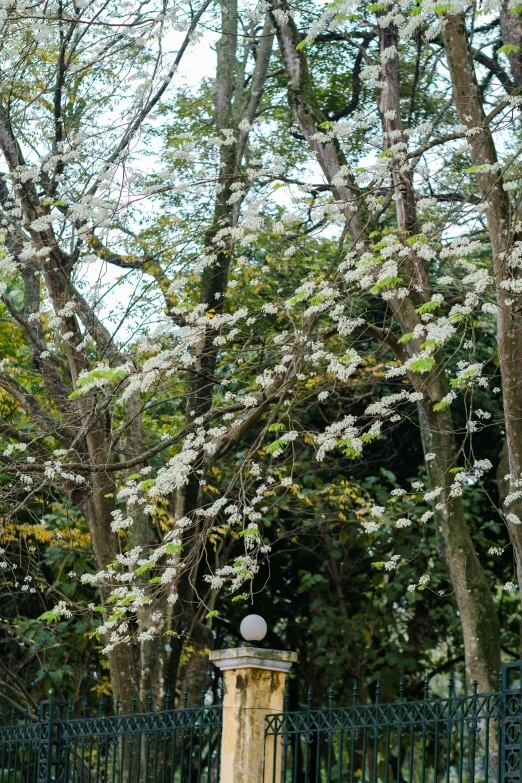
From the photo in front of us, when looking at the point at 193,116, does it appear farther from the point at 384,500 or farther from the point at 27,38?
the point at 384,500

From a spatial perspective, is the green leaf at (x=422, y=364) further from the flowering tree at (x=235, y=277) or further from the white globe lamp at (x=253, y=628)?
the white globe lamp at (x=253, y=628)

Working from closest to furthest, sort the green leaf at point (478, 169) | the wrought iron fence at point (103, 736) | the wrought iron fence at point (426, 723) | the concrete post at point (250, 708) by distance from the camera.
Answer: the wrought iron fence at point (426, 723)
the concrete post at point (250, 708)
the wrought iron fence at point (103, 736)
the green leaf at point (478, 169)

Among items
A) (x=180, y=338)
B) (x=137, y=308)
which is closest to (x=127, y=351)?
(x=137, y=308)

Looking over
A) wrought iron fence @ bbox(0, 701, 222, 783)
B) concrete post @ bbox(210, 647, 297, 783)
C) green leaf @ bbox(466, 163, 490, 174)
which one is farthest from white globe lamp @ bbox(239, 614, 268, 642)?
green leaf @ bbox(466, 163, 490, 174)

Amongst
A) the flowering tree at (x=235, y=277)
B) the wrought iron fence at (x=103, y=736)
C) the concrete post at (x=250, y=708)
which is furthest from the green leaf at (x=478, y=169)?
the wrought iron fence at (x=103, y=736)

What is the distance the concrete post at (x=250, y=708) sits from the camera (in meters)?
5.99

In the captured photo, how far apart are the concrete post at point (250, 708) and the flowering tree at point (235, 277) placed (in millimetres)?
788

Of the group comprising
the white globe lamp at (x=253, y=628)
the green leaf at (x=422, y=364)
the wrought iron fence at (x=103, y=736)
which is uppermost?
the green leaf at (x=422, y=364)

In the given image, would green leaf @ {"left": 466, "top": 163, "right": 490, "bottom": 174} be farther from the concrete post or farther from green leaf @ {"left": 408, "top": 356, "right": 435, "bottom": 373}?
the concrete post

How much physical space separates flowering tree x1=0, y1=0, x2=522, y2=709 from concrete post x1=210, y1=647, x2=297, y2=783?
788mm

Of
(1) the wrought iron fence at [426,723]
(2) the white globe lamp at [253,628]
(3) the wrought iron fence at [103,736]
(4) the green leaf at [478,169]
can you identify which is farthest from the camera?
(4) the green leaf at [478,169]

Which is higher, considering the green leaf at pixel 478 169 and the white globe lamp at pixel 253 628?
the green leaf at pixel 478 169

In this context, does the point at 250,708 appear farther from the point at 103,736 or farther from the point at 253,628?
the point at 103,736

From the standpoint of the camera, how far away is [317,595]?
14.6 meters
